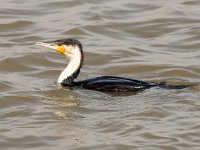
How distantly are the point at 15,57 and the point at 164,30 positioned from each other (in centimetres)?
328

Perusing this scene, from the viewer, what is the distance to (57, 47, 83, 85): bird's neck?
42.7ft

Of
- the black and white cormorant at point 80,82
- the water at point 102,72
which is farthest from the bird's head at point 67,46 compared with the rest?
the water at point 102,72

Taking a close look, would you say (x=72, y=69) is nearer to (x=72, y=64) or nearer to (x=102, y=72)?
(x=72, y=64)

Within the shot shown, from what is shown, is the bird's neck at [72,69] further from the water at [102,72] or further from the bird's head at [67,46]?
the water at [102,72]

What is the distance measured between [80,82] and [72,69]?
408 mm

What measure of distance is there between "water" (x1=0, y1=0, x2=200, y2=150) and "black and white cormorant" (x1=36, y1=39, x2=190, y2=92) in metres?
0.12

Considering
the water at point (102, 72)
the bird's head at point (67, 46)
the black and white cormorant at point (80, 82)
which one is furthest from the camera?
the bird's head at point (67, 46)

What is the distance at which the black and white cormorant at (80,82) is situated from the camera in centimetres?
1233

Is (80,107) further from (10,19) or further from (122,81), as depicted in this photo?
(10,19)

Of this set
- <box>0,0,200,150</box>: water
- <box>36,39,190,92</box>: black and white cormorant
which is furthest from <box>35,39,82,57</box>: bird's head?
<box>0,0,200,150</box>: water

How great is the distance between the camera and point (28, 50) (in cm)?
1483

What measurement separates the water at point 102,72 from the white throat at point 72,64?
0.68ft

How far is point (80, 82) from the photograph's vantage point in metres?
12.8

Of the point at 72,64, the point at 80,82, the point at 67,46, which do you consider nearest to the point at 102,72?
the point at 72,64
